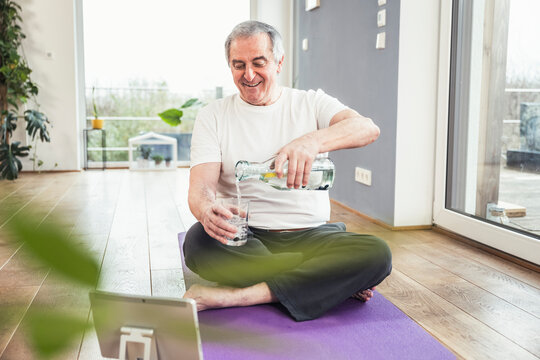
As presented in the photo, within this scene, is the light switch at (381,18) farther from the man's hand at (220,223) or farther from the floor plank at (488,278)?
the man's hand at (220,223)

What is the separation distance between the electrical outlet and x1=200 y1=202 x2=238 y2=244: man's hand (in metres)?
1.83

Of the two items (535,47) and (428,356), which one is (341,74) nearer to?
(535,47)

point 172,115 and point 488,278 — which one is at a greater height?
point 172,115

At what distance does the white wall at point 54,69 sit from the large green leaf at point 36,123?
0.88 ft

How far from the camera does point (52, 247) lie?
0.52ft

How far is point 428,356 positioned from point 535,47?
4.62 feet

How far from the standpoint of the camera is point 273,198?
1.79 metres

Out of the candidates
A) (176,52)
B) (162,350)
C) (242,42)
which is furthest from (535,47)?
(176,52)

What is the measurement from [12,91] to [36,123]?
0.36 meters

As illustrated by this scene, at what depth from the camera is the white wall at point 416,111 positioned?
2.72 meters

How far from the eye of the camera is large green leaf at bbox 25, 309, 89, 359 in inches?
7.0

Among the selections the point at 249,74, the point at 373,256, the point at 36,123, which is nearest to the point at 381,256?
the point at 373,256

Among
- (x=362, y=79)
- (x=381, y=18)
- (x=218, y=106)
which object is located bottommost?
(x=218, y=106)

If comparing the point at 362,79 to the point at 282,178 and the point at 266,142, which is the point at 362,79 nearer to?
the point at 266,142
